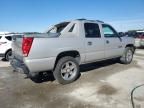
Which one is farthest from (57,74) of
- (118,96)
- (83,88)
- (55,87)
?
(118,96)

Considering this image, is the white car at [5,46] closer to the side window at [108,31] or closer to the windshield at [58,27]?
the windshield at [58,27]

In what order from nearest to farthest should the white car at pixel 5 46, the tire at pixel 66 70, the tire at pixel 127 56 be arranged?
the tire at pixel 66 70, the tire at pixel 127 56, the white car at pixel 5 46

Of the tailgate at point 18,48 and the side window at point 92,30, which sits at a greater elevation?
the side window at point 92,30

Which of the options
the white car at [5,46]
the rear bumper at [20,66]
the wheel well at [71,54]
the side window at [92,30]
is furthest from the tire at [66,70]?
the white car at [5,46]

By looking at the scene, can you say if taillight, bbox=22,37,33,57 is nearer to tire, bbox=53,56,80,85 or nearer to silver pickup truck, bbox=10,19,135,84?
silver pickup truck, bbox=10,19,135,84

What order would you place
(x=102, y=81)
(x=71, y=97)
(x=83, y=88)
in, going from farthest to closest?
(x=102, y=81)
(x=83, y=88)
(x=71, y=97)

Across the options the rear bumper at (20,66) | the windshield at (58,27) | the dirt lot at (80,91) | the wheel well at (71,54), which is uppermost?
the windshield at (58,27)

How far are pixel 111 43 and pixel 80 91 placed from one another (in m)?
2.96

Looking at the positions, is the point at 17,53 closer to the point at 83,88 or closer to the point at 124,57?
the point at 83,88

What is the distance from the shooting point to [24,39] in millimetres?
5488

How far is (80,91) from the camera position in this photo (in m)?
5.62

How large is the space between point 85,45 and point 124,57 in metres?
3.02

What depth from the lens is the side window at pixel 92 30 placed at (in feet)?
22.8

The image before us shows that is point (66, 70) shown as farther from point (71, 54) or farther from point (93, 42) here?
point (93, 42)
